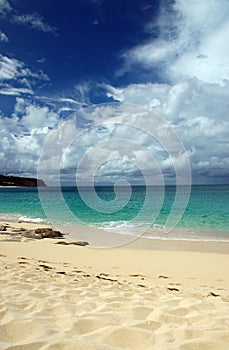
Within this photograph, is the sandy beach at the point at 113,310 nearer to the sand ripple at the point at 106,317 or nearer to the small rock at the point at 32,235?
the sand ripple at the point at 106,317

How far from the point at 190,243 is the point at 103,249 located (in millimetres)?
4147

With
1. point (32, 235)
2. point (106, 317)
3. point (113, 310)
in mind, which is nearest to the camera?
point (106, 317)

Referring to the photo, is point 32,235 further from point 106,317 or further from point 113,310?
point 106,317

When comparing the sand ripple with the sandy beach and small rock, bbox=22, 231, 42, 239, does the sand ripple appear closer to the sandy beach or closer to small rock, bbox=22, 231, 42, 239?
the sandy beach

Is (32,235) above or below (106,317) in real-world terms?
below

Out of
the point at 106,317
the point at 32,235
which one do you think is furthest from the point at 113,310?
the point at 32,235

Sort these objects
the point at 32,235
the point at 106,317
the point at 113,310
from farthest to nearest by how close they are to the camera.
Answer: the point at 32,235, the point at 113,310, the point at 106,317

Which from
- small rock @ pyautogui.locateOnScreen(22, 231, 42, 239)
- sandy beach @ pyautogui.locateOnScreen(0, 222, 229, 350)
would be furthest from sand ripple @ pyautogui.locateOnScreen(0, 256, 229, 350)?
small rock @ pyautogui.locateOnScreen(22, 231, 42, 239)

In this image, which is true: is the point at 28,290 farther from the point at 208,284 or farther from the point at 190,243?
the point at 190,243

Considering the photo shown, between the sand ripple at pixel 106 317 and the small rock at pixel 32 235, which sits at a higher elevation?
the sand ripple at pixel 106 317

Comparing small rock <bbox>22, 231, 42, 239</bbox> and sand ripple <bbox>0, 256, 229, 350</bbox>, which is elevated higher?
sand ripple <bbox>0, 256, 229, 350</bbox>

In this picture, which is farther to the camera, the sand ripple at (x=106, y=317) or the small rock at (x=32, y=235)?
the small rock at (x=32, y=235)

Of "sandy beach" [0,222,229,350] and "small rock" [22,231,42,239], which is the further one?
"small rock" [22,231,42,239]

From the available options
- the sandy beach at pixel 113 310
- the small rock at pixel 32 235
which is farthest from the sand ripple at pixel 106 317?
the small rock at pixel 32 235
